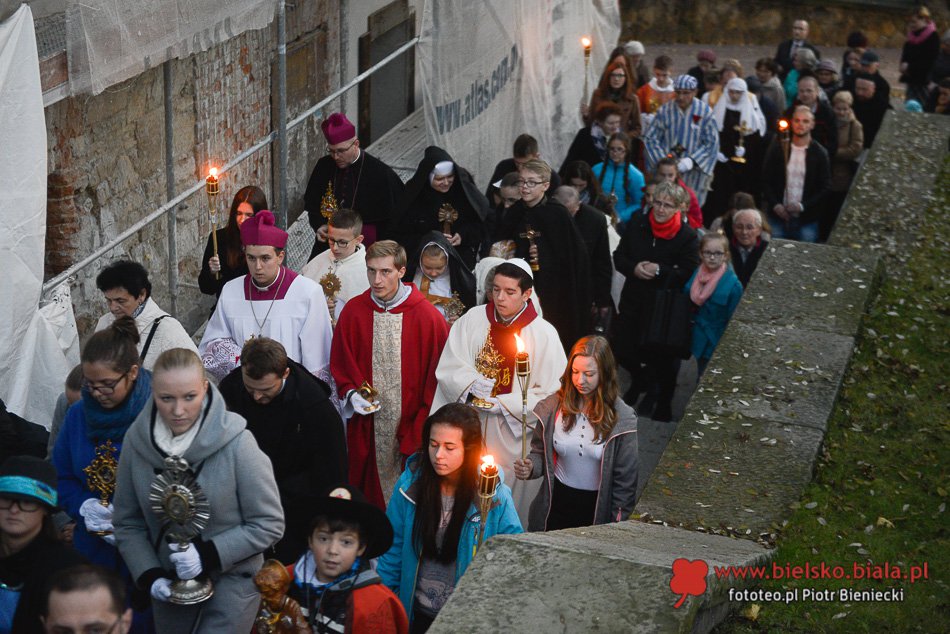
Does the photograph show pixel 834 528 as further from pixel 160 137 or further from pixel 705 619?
pixel 160 137

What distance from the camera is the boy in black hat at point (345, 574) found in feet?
16.0

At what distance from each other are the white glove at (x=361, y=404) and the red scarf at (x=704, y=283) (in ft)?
9.27

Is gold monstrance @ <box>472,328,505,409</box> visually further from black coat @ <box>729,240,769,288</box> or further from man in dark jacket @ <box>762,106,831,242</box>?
man in dark jacket @ <box>762,106,831,242</box>

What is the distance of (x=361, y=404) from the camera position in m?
7.36

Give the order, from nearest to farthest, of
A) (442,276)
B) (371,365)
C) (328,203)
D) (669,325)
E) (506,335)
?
(506,335) < (371,365) < (442,276) < (669,325) < (328,203)

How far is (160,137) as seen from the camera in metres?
9.72

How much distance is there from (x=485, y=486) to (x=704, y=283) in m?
4.30

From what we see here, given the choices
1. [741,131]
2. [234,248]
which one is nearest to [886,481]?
[234,248]

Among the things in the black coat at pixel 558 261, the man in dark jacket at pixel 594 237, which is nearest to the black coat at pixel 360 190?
the black coat at pixel 558 261

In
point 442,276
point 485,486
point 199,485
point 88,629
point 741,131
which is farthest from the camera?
point 741,131

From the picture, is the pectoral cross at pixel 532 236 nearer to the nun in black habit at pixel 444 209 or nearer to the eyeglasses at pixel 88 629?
the nun in black habit at pixel 444 209

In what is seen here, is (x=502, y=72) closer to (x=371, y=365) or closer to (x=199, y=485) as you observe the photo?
(x=371, y=365)

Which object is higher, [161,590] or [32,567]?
[32,567]

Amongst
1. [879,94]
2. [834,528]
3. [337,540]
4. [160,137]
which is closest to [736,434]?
[834,528]
